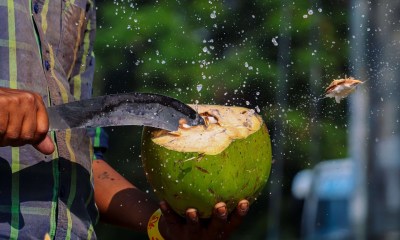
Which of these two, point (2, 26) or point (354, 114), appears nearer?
point (2, 26)

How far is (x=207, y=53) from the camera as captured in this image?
31.8 feet

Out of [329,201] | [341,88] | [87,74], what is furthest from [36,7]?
[329,201]

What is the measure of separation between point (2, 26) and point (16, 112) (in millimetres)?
374

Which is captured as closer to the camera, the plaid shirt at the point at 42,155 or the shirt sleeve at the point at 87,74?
the plaid shirt at the point at 42,155

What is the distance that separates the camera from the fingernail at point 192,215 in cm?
268

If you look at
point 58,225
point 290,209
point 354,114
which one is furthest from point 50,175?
point 290,209

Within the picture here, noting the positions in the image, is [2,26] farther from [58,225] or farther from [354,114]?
[354,114]

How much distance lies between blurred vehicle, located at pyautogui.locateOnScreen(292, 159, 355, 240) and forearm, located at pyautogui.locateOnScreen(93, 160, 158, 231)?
9.24 meters

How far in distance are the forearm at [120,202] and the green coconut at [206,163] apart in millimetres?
261

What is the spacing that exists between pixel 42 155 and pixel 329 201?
1043 cm

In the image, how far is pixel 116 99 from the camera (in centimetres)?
247

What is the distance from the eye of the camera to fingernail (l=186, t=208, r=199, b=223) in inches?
106

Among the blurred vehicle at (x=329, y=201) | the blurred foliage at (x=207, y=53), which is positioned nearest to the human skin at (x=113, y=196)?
the blurred foliage at (x=207, y=53)

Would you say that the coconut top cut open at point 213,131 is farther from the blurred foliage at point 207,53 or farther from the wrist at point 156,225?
the blurred foliage at point 207,53
